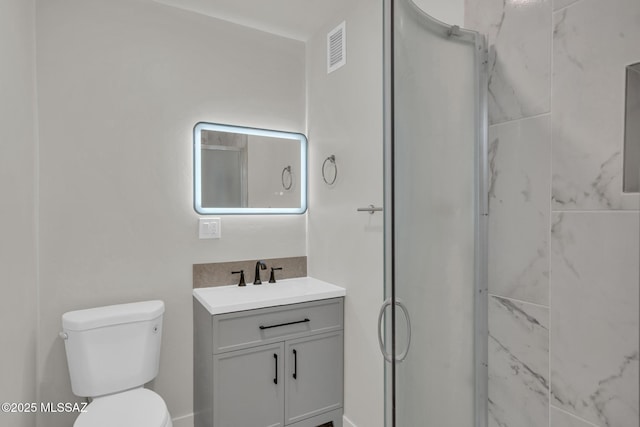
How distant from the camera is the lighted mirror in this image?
7.36 ft

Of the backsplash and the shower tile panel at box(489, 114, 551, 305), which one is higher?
the shower tile panel at box(489, 114, 551, 305)

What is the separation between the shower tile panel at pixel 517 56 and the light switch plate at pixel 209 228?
5.70 feet

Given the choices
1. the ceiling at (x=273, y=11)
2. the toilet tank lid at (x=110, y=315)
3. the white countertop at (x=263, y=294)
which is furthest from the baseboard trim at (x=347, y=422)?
the ceiling at (x=273, y=11)

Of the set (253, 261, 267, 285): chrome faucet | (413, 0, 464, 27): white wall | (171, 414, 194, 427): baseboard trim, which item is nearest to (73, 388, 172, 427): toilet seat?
(171, 414, 194, 427): baseboard trim

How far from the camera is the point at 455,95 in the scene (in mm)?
1089

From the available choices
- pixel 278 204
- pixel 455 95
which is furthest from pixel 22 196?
pixel 455 95

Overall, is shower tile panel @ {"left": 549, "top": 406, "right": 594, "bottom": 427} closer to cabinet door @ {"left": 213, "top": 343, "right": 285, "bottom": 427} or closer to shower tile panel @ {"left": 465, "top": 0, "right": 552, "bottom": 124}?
shower tile panel @ {"left": 465, "top": 0, "right": 552, "bottom": 124}

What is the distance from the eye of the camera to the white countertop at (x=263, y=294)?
6.03 feet

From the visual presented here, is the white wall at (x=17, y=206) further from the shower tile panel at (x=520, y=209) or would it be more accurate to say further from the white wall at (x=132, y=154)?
the shower tile panel at (x=520, y=209)

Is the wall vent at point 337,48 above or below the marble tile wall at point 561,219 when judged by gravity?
above

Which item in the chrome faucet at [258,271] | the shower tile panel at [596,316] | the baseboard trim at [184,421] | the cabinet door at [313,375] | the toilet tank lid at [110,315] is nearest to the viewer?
the shower tile panel at [596,316]

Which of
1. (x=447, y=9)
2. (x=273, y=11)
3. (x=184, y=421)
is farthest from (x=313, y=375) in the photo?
(x=273, y=11)

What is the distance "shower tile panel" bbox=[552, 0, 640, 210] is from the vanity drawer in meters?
1.43

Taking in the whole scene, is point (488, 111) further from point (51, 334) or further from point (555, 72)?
point (51, 334)
